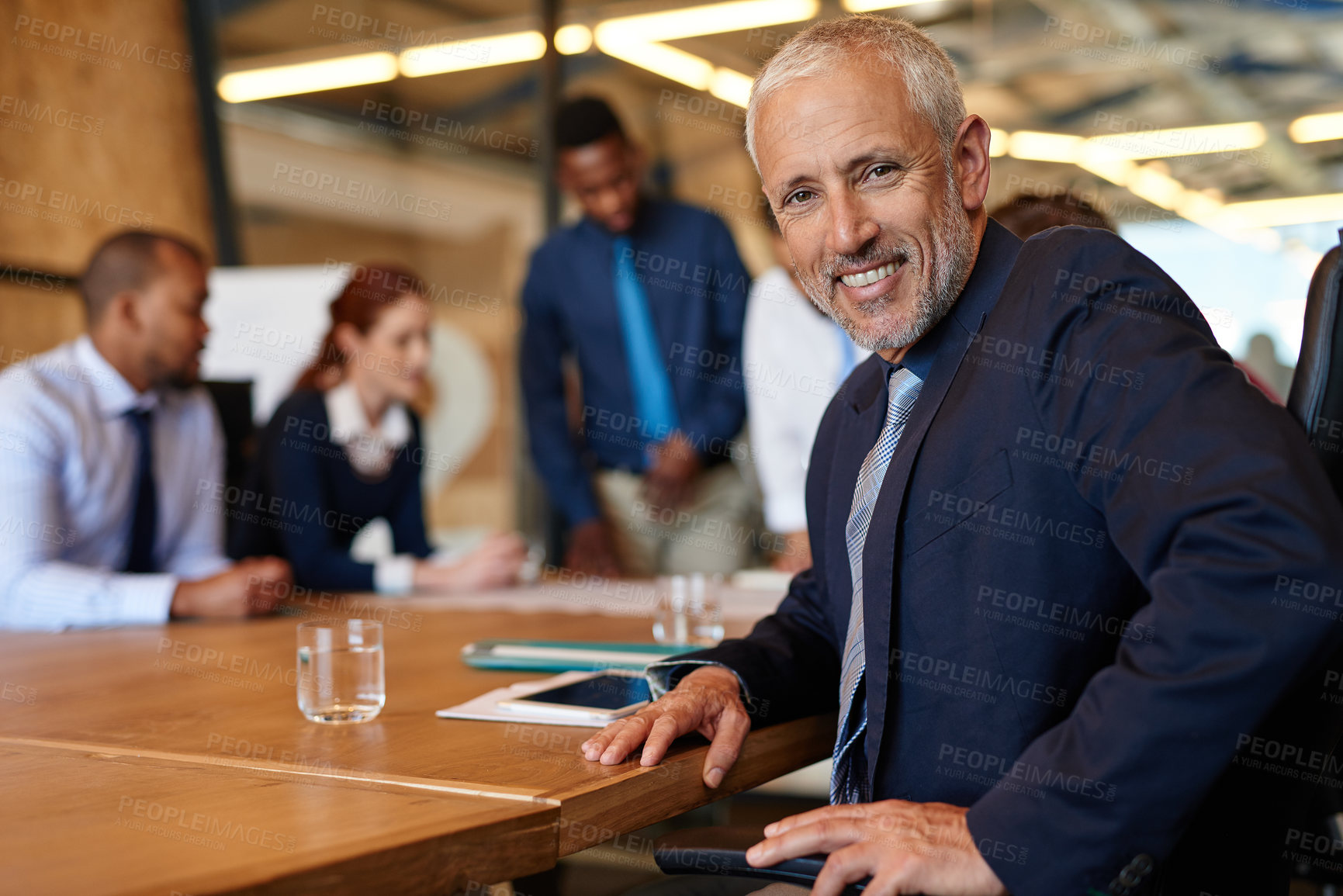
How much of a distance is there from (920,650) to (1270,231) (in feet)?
14.9

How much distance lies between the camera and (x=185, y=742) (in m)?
1.23

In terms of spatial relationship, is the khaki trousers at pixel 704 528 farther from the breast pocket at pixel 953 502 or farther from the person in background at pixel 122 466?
the breast pocket at pixel 953 502

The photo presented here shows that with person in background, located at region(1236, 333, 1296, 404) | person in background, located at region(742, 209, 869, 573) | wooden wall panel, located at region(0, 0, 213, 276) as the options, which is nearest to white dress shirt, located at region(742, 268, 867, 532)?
person in background, located at region(742, 209, 869, 573)

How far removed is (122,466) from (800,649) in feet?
5.99

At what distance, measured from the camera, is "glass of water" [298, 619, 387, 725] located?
134 centimetres

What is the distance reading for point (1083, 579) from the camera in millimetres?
1109

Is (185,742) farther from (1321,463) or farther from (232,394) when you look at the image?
(232,394)

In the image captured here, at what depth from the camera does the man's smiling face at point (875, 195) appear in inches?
49.0

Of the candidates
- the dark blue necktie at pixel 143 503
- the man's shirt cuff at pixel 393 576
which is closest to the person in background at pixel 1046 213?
the man's shirt cuff at pixel 393 576

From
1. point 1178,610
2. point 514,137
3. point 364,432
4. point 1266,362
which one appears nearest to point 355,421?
point 364,432

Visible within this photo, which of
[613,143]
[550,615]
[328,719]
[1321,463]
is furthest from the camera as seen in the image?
[613,143]

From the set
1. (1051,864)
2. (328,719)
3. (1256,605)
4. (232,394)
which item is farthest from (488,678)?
(232,394)

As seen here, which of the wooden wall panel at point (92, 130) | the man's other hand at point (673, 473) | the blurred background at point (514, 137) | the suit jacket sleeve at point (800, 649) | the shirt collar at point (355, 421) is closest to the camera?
the suit jacket sleeve at point (800, 649)

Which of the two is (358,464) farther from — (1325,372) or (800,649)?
(1325,372)
